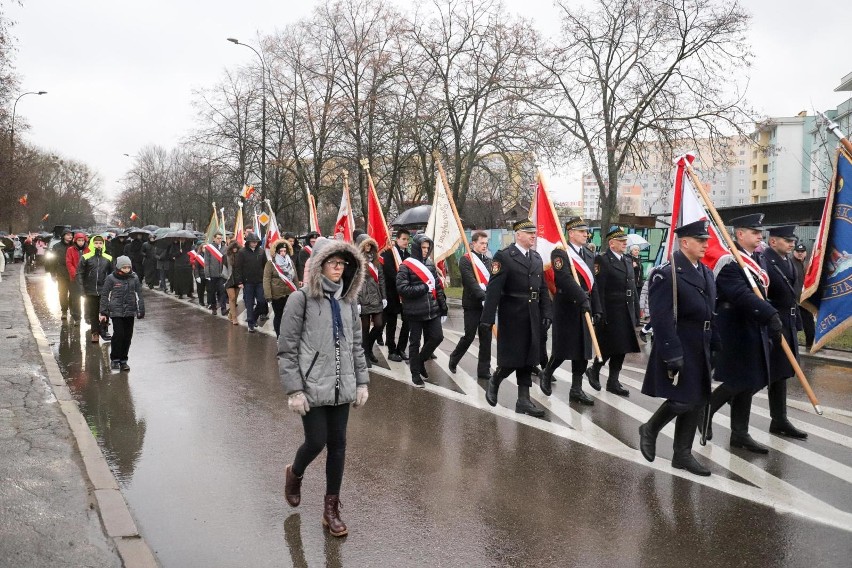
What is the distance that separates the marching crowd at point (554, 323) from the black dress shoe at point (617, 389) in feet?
0.06

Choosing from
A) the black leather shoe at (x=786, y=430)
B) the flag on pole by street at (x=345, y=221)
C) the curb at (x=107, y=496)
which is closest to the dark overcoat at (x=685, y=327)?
the black leather shoe at (x=786, y=430)

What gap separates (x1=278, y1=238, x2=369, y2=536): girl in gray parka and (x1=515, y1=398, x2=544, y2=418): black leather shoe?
10.4 feet

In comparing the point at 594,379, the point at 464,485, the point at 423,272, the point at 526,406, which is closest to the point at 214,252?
the point at 423,272

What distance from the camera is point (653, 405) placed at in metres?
8.15

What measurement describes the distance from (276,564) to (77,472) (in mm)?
2249

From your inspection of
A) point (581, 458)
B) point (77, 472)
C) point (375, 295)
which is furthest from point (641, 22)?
point (77, 472)

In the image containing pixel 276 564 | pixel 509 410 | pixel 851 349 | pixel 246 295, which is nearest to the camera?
pixel 276 564

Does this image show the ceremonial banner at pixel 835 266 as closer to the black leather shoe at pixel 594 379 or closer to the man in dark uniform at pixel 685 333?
the man in dark uniform at pixel 685 333

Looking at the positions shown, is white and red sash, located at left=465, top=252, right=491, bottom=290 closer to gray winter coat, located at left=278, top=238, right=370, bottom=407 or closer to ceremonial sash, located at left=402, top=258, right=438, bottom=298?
ceremonial sash, located at left=402, top=258, right=438, bottom=298

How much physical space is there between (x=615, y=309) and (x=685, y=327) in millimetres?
2972

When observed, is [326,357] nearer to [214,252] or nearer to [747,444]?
[747,444]

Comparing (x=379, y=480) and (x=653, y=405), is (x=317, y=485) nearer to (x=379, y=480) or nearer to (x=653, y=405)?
(x=379, y=480)

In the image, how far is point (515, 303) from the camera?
7684 mm

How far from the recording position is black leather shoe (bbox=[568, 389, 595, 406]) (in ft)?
26.9
